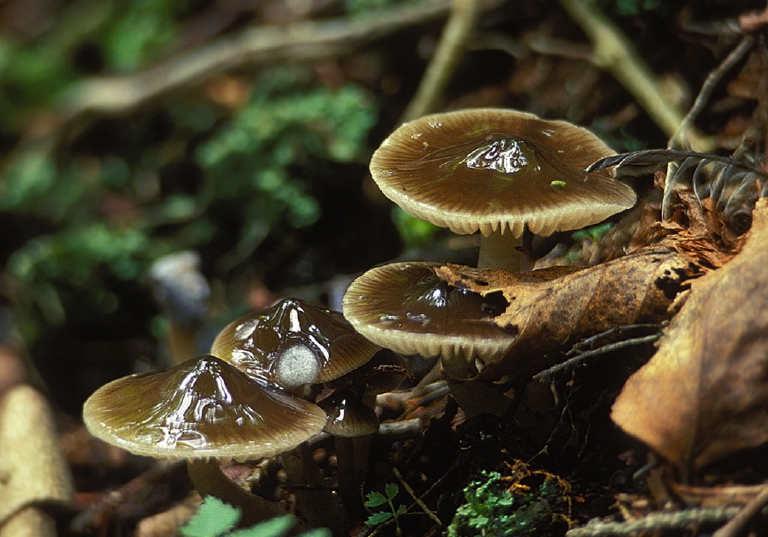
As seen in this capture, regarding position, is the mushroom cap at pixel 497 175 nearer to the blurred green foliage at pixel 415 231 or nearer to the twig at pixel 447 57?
the blurred green foliage at pixel 415 231

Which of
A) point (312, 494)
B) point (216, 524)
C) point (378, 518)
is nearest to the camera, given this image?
point (216, 524)

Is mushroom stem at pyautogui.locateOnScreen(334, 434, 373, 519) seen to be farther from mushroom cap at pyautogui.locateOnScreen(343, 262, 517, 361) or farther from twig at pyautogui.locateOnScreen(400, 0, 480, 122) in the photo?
twig at pyautogui.locateOnScreen(400, 0, 480, 122)

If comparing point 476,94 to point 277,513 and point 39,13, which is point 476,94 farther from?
point 39,13

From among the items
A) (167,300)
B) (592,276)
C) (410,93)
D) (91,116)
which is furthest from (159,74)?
(592,276)

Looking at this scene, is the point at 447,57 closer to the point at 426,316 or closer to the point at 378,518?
the point at 426,316

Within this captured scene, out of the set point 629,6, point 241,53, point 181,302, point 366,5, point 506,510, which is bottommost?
point 181,302

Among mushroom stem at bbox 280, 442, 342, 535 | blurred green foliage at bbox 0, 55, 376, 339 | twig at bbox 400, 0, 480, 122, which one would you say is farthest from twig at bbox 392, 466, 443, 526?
twig at bbox 400, 0, 480, 122

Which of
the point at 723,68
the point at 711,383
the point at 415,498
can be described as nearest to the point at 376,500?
the point at 415,498
